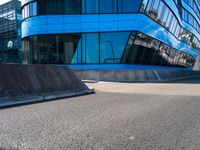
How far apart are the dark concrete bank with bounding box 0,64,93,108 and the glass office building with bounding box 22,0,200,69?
52.3ft

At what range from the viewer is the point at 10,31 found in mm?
56844

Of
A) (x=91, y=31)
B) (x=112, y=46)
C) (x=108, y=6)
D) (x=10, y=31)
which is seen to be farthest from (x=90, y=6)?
(x=10, y=31)

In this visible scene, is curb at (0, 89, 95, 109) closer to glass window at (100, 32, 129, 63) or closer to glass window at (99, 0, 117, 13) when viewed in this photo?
glass window at (100, 32, 129, 63)

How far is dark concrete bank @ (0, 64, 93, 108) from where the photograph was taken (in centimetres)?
926

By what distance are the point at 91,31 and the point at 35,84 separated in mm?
19582

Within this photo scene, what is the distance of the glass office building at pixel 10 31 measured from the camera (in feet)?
180

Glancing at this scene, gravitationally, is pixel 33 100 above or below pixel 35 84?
below

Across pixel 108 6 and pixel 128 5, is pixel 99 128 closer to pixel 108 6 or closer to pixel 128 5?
pixel 128 5

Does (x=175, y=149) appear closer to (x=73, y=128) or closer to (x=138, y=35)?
(x=73, y=128)

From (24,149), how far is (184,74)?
36.9 m

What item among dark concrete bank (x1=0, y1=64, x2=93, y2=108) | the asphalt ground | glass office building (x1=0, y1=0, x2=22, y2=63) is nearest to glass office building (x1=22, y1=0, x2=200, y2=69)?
dark concrete bank (x1=0, y1=64, x2=93, y2=108)

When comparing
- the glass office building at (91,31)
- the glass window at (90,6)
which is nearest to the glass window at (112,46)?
the glass office building at (91,31)

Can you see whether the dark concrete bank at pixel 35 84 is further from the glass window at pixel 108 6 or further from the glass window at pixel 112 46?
the glass window at pixel 108 6

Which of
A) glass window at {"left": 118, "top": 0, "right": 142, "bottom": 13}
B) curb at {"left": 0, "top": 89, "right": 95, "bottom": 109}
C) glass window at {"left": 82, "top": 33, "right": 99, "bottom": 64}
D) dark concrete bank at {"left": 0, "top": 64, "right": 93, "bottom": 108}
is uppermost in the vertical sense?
glass window at {"left": 118, "top": 0, "right": 142, "bottom": 13}
